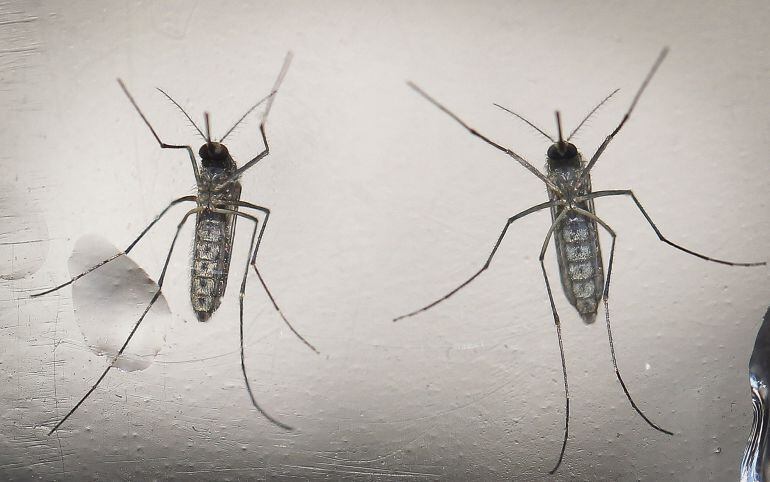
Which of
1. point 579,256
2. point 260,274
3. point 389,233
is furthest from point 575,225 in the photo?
point 260,274

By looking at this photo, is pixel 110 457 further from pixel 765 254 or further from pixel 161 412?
pixel 765 254

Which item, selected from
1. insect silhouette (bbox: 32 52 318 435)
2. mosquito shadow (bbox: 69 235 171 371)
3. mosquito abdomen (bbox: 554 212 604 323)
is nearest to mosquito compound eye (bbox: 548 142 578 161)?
mosquito abdomen (bbox: 554 212 604 323)

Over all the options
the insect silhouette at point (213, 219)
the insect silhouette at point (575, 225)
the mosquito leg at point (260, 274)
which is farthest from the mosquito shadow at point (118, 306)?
the insect silhouette at point (575, 225)

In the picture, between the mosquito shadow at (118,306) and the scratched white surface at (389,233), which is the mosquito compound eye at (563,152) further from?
the mosquito shadow at (118,306)

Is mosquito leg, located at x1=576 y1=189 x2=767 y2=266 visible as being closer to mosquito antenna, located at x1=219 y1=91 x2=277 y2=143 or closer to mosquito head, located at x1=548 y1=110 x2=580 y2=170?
mosquito head, located at x1=548 y1=110 x2=580 y2=170

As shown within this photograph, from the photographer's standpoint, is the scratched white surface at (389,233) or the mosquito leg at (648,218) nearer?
the mosquito leg at (648,218)
